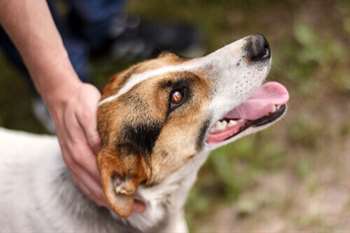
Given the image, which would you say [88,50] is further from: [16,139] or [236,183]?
[16,139]

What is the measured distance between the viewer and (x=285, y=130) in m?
3.48

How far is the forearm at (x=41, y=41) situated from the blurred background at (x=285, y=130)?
1161 millimetres

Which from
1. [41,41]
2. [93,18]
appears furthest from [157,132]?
[93,18]

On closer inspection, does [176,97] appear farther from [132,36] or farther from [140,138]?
[132,36]

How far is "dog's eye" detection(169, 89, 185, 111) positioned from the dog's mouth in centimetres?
14

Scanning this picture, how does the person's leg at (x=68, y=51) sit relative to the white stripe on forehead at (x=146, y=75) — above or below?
below

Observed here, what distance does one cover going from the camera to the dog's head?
7.34 feet

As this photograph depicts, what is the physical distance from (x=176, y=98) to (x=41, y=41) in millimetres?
485

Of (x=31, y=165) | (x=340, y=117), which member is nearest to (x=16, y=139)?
(x=31, y=165)

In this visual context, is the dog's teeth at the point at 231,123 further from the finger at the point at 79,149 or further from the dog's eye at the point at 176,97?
the finger at the point at 79,149

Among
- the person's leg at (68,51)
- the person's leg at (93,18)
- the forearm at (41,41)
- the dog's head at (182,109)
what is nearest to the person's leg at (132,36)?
the person's leg at (93,18)

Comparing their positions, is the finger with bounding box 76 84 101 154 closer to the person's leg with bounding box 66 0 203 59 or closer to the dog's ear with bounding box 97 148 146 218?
the dog's ear with bounding box 97 148 146 218

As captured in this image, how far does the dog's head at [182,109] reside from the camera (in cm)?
224

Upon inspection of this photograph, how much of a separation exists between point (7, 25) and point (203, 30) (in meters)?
1.92
